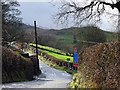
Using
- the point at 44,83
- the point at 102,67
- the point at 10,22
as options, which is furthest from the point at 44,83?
the point at 10,22

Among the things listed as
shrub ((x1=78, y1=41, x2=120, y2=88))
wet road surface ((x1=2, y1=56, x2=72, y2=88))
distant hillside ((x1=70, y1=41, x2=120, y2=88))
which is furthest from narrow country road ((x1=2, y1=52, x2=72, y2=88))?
shrub ((x1=78, y1=41, x2=120, y2=88))

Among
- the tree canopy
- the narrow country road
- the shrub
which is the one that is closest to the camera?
the shrub

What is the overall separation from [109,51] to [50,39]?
6704 centimetres

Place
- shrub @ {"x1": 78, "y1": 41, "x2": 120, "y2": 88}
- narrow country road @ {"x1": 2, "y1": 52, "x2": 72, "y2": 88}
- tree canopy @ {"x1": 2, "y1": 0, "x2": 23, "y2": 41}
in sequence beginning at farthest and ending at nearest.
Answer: tree canopy @ {"x1": 2, "y1": 0, "x2": 23, "y2": 41} < narrow country road @ {"x1": 2, "y1": 52, "x2": 72, "y2": 88} < shrub @ {"x1": 78, "y1": 41, "x2": 120, "y2": 88}

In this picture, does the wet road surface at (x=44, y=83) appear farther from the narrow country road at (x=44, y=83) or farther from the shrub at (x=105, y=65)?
the shrub at (x=105, y=65)

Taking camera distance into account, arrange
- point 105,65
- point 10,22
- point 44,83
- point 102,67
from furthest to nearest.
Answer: point 10,22
point 44,83
point 102,67
point 105,65

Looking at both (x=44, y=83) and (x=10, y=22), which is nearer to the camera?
(x=44, y=83)

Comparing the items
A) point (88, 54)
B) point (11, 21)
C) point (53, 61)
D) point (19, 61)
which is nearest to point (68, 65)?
point (53, 61)

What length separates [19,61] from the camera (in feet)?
51.7

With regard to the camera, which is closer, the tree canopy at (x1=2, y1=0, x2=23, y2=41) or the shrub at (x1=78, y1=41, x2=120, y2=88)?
the shrub at (x1=78, y1=41, x2=120, y2=88)

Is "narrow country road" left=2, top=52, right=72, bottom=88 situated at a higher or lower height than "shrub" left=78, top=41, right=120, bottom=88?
lower

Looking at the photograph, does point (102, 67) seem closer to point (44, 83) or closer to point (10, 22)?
point (44, 83)

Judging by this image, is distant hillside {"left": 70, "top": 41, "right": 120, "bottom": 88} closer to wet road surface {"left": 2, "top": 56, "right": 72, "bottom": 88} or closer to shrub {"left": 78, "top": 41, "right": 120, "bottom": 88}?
shrub {"left": 78, "top": 41, "right": 120, "bottom": 88}

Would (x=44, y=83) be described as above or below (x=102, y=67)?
below
